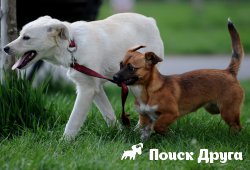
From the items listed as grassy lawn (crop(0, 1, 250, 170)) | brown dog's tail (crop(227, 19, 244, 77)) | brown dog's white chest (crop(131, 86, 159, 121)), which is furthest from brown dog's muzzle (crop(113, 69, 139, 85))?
brown dog's tail (crop(227, 19, 244, 77))

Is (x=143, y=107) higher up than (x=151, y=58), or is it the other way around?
(x=151, y=58)

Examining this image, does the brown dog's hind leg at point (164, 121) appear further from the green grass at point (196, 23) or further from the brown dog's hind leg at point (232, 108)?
the green grass at point (196, 23)

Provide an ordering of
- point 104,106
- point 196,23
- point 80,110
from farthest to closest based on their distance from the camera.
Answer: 1. point 196,23
2. point 104,106
3. point 80,110

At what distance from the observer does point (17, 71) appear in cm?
662

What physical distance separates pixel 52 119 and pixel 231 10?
17.7 meters

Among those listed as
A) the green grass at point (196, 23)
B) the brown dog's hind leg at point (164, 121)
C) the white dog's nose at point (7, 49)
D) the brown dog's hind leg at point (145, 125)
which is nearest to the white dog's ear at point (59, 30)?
the white dog's nose at point (7, 49)

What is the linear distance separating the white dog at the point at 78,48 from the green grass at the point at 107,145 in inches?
9.9

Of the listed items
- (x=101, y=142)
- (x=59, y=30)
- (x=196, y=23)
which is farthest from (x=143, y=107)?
(x=196, y=23)

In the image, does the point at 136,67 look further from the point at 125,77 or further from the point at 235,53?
the point at 235,53

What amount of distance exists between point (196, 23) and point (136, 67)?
1590 centimetres

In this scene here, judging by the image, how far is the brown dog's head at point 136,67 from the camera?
5.86 metres

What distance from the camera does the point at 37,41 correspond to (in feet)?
20.0

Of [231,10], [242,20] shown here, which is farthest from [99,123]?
[231,10]

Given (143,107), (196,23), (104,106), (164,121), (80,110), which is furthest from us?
(196,23)
